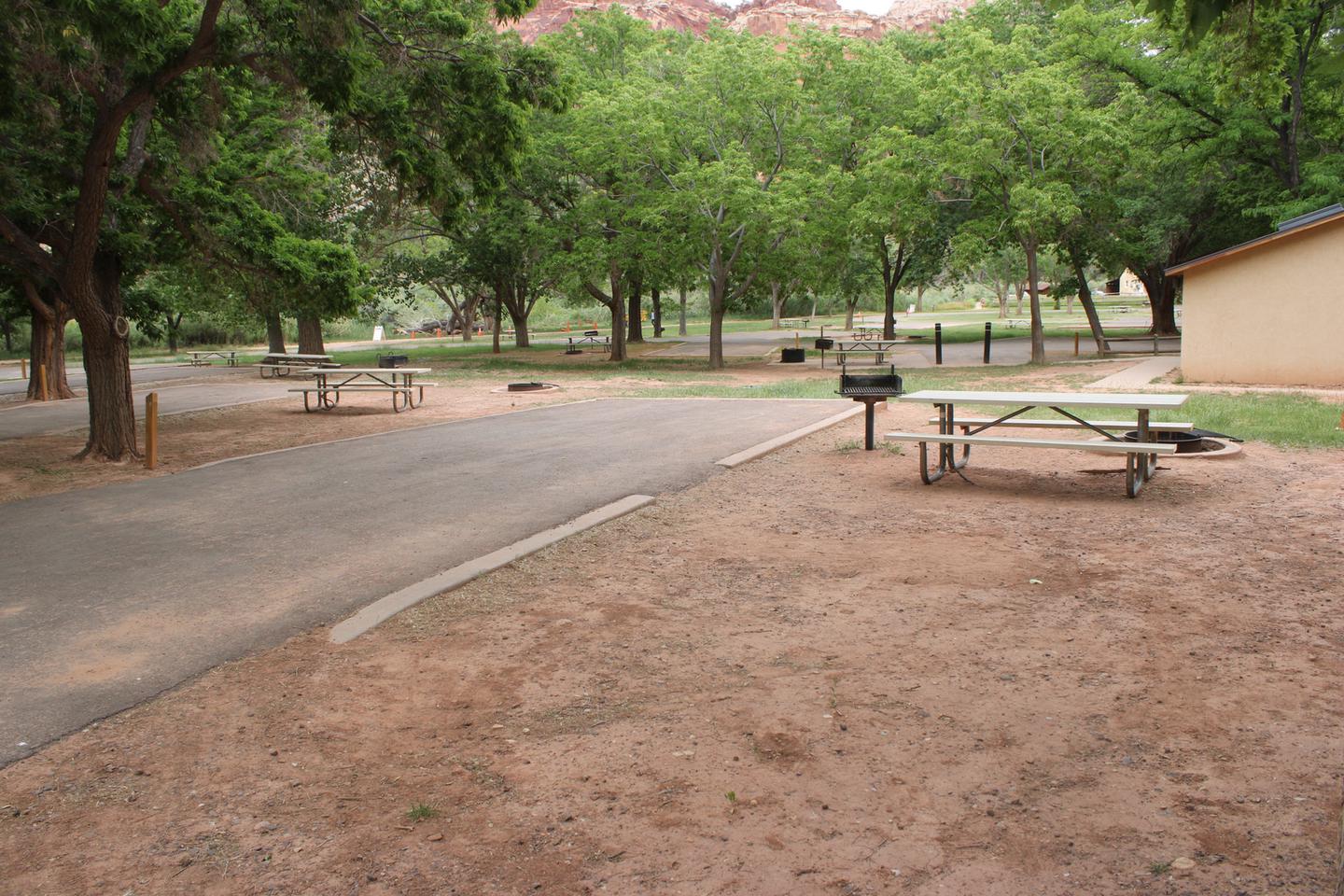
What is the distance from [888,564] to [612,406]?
1033cm

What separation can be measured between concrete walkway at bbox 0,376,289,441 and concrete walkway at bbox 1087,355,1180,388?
16359 mm

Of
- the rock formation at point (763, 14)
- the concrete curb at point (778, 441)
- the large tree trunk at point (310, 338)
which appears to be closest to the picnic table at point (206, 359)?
the large tree trunk at point (310, 338)

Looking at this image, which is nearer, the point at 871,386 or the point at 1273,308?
the point at 871,386

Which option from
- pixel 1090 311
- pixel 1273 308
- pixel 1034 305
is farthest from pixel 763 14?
pixel 1273 308

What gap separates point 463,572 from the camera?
5992mm

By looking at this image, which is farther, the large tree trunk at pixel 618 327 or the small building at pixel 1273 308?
the large tree trunk at pixel 618 327

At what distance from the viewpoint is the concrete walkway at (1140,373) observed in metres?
18.6

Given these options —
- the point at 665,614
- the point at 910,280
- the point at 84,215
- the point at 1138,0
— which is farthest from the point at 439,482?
the point at 910,280

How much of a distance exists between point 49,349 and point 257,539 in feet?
56.8

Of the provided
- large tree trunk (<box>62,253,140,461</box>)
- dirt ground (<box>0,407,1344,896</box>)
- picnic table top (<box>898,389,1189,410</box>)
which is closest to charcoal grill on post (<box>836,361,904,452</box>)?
picnic table top (<box>898,389,1189,410</box>)

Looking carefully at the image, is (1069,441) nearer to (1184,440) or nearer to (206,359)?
(1184,440)

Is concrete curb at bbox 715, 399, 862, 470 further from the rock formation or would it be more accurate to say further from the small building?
the rock formation

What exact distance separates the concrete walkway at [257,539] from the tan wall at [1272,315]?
10895 mm

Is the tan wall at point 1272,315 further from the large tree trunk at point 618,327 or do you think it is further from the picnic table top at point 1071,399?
the large tree trunk at point 618,327
